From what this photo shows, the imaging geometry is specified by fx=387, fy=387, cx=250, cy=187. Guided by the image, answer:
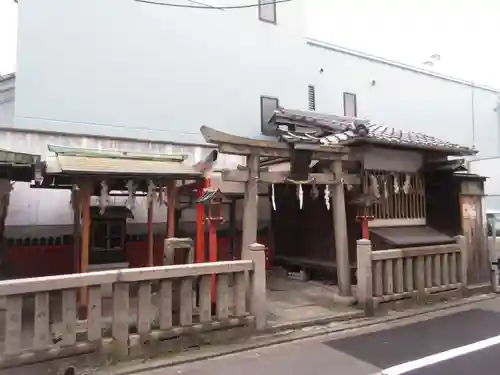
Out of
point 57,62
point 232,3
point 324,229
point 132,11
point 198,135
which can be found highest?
point 232,3

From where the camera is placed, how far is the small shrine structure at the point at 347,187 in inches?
311

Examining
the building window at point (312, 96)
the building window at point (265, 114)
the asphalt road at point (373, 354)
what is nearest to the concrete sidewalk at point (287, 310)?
the asphalt road at point (373, 354)

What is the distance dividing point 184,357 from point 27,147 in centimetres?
732

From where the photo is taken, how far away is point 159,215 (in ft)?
39.7

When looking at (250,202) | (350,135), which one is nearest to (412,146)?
(350,135)

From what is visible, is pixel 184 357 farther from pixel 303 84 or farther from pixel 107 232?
pixel 303 84

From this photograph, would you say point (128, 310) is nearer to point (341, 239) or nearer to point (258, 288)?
point (258, 288)

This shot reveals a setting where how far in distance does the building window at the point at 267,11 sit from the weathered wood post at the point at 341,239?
29.6 ft

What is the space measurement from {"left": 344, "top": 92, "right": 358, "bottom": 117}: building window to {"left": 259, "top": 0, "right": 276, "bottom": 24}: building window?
182 inches

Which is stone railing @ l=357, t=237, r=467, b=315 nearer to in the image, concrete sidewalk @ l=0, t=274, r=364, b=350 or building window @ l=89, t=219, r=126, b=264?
concrete sidewalk @ l=0, t=274, r=364, b=350

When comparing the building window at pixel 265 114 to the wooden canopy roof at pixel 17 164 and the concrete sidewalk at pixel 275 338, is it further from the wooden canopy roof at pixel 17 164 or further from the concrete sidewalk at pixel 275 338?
the wooden canopy roof at pixel 17 164

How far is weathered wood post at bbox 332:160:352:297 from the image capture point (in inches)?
332

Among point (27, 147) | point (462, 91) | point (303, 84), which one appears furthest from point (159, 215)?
point (462, 91)

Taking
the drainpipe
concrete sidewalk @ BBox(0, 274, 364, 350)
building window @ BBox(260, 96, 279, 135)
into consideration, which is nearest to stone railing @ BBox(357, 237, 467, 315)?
concrete sidewalk @ BBox(0, 274, 364, 350)
